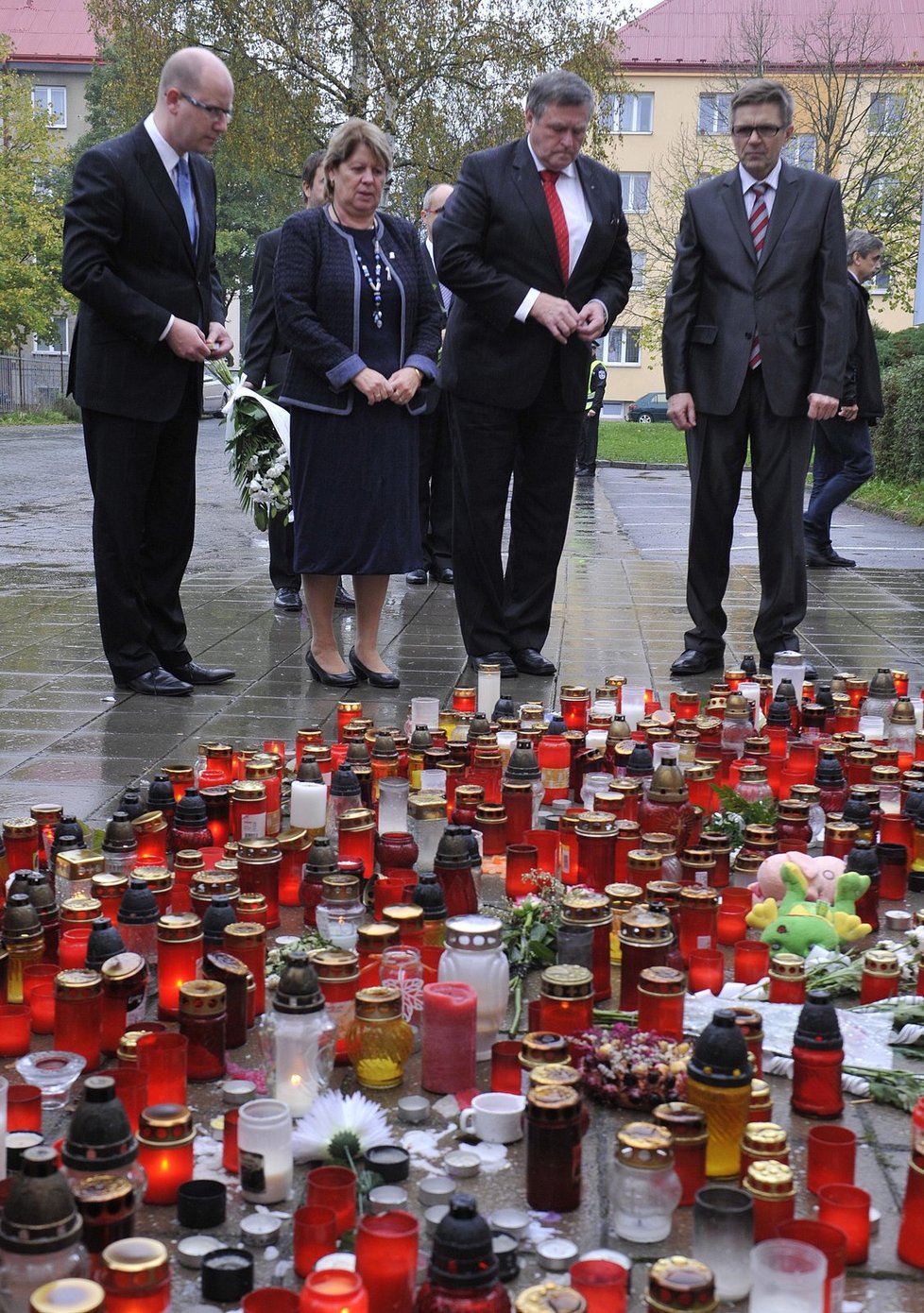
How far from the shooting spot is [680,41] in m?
47.7

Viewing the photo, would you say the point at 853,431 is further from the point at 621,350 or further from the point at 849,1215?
the point at 621,350

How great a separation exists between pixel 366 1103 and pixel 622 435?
30.1 m

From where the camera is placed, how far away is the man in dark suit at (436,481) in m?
8.77

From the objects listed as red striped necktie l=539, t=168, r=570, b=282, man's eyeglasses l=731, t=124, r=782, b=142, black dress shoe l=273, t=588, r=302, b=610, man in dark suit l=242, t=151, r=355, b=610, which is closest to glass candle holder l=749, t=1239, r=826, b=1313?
red striped necktie l=539, t=168, r=570, b=282

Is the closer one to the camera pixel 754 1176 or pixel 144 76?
pixel 754 1176

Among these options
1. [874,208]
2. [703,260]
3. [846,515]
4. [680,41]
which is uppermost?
[680,41]

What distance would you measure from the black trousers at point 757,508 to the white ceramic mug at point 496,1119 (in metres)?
4.26

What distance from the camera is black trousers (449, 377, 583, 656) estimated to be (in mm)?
6301

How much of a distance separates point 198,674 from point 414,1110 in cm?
382

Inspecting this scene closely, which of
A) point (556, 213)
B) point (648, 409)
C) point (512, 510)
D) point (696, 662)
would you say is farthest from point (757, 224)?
point (648, 409)

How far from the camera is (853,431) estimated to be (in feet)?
34.2

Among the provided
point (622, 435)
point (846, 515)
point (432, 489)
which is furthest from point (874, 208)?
point (432, 489)

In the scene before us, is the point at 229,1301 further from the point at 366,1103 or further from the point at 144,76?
the point at 144,76

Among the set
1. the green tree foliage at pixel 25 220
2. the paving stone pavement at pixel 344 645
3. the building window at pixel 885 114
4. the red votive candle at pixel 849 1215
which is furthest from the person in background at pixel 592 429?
the green tree foliage at pixel 25 220
